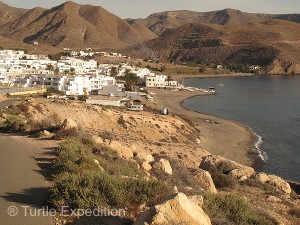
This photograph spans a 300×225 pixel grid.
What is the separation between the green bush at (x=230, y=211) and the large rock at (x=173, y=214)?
1.14 metres

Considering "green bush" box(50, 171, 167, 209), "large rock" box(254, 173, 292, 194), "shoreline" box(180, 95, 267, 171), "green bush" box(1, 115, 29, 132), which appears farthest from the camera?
"shoreline" box(180, 95, 267, 171)

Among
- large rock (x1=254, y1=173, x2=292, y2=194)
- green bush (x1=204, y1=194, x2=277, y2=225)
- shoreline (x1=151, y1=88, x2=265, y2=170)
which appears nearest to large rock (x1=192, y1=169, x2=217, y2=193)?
large rock (x1=254, y1=173, x2=292, y2=194)

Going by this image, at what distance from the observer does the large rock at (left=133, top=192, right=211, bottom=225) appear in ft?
24.1

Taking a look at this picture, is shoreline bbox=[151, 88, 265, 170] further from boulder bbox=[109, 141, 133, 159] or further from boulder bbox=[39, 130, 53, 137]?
boulder bbox=[39, 130, 53, 137]

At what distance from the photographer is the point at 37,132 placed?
62.4ft

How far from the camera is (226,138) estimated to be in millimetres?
46625

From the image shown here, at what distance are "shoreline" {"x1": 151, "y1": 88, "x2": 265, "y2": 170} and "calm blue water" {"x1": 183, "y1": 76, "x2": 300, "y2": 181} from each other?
1217 mm

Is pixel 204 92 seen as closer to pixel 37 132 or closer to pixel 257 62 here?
pixel 37 132

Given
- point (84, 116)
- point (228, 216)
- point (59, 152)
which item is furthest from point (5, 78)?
point (228, 216)

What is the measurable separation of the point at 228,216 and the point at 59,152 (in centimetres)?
659

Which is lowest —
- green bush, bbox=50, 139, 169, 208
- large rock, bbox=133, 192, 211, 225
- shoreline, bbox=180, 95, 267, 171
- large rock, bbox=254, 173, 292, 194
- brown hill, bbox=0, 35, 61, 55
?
shoreline, bbox=180, 95, 267, 171

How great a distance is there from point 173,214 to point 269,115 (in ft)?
203

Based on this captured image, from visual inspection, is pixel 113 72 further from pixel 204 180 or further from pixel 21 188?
pixel 21 188

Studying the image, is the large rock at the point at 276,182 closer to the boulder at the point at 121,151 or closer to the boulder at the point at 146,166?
the boulder at the point at 146,166
